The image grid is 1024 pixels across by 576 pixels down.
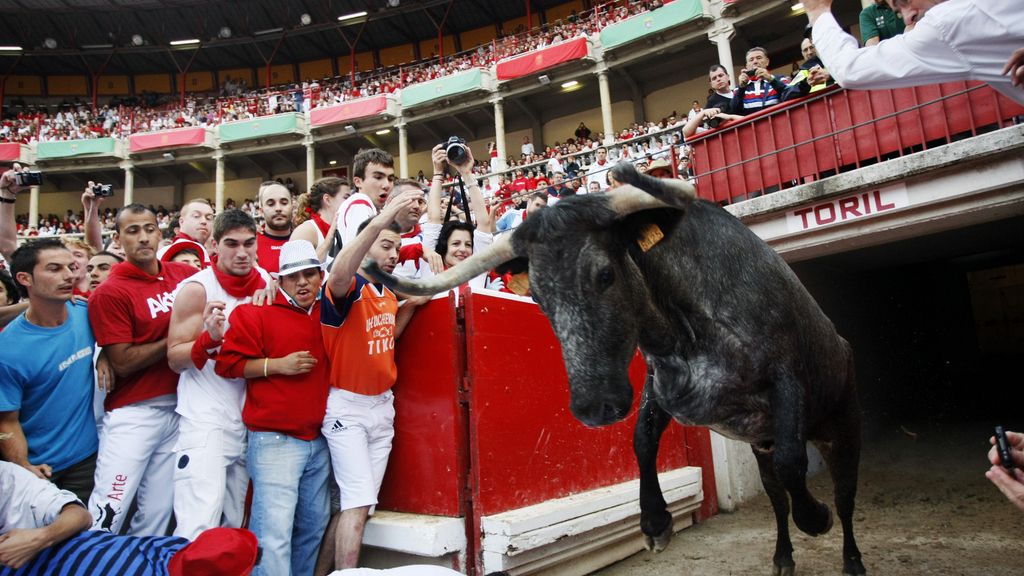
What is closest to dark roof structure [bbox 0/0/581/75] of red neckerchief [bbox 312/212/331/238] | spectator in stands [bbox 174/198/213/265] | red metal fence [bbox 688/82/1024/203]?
red metal fence [bbox 688/82/1024/203]

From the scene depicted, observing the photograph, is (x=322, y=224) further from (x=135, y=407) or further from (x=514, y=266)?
(x=514, y=266)

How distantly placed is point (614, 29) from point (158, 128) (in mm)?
25272

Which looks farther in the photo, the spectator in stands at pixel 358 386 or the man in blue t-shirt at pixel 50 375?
the spectator in stands at pixel 358 386

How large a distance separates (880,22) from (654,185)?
6.52 metres

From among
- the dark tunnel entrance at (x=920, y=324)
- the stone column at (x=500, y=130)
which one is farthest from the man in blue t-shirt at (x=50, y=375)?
the stone column at (x=500, y=130)

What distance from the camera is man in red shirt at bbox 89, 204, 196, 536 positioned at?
327cm

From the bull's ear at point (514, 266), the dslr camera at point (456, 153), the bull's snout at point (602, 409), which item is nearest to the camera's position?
the bull's snout at point (602, 409)

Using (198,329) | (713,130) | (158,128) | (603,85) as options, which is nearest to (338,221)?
(198,329)

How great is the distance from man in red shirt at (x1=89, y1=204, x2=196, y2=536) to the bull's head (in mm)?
1980

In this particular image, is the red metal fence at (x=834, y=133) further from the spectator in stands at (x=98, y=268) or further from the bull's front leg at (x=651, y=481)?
the spectator in stands at (x=98, y=268)

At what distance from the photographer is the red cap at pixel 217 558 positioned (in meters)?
1.94

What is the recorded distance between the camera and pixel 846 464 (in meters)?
3.54

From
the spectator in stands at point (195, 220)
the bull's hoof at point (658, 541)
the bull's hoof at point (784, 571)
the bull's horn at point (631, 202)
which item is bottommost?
the bull's hoof at point (784, 571)

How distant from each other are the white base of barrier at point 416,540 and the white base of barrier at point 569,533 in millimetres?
160
